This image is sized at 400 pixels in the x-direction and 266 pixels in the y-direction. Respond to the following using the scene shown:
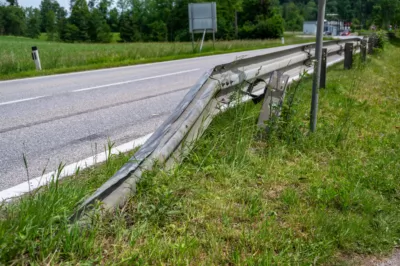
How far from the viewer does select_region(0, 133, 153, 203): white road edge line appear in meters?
2.78

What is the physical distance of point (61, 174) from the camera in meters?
3.19

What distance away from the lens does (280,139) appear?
3.72 m

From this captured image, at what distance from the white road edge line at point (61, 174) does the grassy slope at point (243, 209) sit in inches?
12.9

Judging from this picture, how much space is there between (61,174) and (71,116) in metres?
2.41

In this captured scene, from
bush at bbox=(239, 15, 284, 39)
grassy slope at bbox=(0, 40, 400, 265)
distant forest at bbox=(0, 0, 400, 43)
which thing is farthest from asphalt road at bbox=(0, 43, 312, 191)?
bush at bbox=(239, 15, 284, 39)

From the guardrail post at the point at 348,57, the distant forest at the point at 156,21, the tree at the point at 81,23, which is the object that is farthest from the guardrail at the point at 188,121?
the tree at the point at 81,23

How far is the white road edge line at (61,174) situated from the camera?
9.11ft

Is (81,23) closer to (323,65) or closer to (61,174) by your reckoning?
(323,65)

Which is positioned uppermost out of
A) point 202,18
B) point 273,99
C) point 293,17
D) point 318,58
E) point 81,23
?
point 293,17

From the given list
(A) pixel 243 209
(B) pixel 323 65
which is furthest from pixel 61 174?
(B) pixel 323 65

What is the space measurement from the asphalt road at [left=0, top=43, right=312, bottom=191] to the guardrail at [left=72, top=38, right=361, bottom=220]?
995 mm

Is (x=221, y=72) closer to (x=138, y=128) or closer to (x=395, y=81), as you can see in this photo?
(x=138, y=128)

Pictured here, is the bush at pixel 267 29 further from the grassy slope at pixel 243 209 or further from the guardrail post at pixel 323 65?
the grassy slope at pixel 243 209

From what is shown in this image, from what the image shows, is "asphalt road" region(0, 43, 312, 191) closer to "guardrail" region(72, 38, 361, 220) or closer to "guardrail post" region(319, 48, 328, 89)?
"guardrail" region(72, 38, 361, 220)
